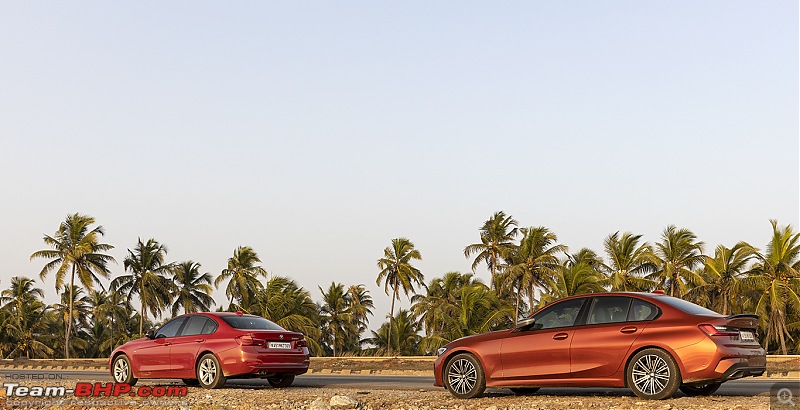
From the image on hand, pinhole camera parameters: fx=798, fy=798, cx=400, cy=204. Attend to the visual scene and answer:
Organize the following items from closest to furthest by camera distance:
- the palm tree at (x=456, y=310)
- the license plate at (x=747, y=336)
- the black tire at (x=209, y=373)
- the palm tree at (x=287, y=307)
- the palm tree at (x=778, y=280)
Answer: the license plate at (x=747, y=336) < the black tire at (x=209, y=373) < the palm tree at (x=778, y=280) < the palm tree at (x=456, y=310) < the palm tree at (x=287, y=307)

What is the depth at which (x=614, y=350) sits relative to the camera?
36.2ft

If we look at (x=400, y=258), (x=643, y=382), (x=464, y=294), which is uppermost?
(x=400, y=258)

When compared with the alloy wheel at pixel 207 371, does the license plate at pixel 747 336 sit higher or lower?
lower

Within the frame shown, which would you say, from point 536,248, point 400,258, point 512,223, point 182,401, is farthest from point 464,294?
point 182,401

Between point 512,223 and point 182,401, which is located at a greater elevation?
point 512,223

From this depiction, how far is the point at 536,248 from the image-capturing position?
190 ft

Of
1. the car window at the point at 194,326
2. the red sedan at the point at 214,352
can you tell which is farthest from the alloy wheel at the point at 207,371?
the car window at the point at 194,326

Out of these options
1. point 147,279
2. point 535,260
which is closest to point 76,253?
point 147,279

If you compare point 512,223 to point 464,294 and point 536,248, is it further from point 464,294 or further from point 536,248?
point 464,294

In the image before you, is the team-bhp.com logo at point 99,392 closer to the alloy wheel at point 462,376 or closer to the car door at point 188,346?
the car door at point 188,346

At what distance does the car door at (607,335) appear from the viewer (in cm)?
1102

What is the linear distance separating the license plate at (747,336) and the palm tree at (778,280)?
3599 centimetres

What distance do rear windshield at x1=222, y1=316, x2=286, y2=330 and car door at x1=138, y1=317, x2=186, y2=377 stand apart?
1277 mm

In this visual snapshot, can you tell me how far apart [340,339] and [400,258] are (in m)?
9.08
